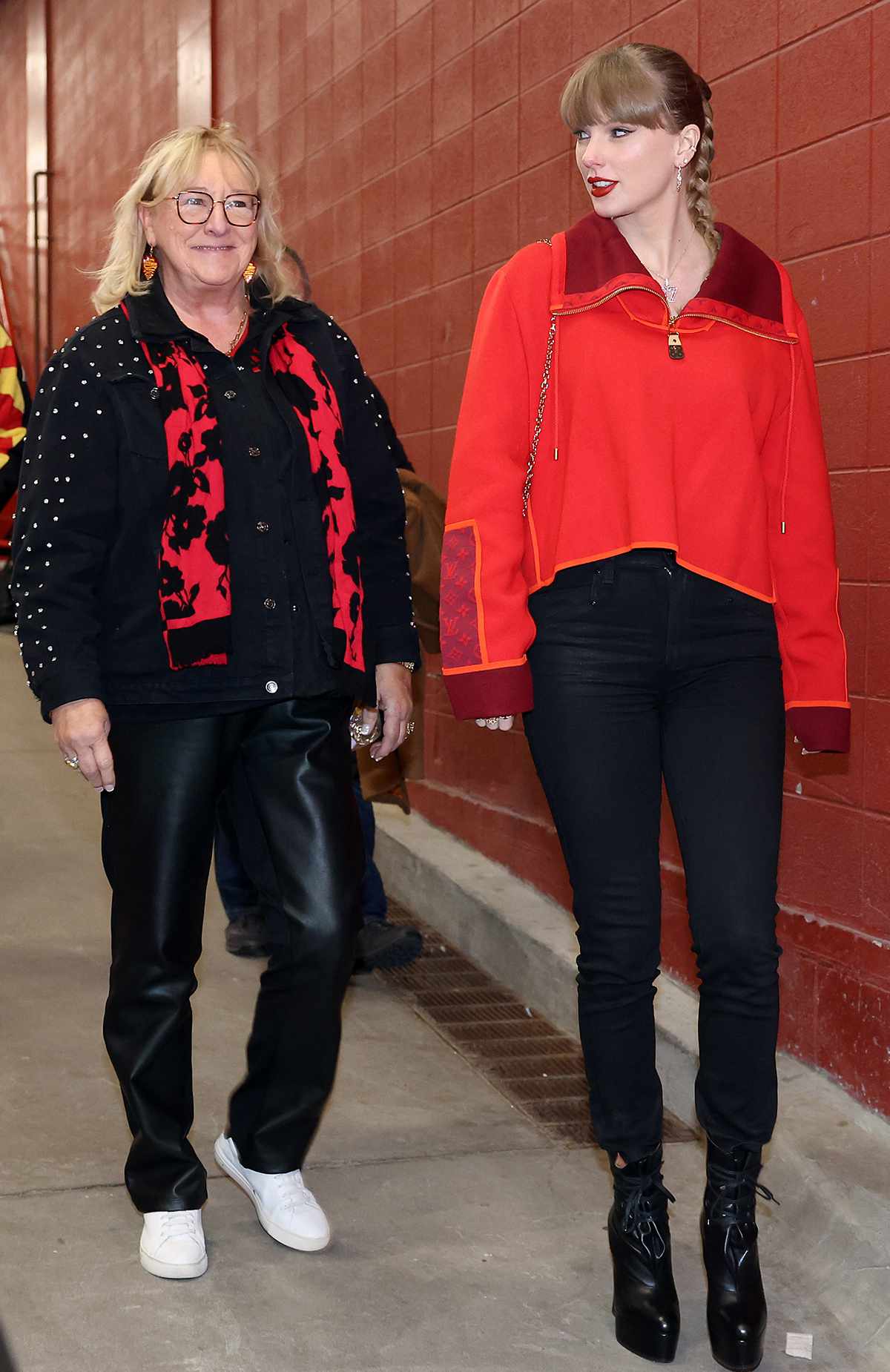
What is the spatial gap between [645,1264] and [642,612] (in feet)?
3.31

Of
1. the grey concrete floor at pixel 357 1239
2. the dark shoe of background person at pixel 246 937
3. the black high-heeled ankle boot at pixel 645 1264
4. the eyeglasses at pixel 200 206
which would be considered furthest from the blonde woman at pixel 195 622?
the dark shoe of background person at pixel 246 937

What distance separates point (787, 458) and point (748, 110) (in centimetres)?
141

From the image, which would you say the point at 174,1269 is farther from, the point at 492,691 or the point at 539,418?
the point at 539,418

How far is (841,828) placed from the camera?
348cm

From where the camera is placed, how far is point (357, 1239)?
9.89 ft

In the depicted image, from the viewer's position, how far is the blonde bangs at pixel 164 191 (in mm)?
2828

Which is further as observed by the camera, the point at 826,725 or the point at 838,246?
the point at 838,246

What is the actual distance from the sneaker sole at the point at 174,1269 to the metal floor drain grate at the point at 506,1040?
954 mm

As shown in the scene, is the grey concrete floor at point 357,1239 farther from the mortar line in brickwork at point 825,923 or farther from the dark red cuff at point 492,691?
the dark red cuff at point 492,691

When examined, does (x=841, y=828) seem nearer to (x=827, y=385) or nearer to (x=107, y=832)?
(x=827, y=385)

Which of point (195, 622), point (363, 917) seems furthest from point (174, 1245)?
point (363, 917)

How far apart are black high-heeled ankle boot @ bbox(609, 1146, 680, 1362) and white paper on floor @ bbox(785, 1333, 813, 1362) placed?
185 millimetres

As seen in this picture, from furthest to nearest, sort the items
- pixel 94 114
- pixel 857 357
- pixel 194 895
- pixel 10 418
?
pixel 94 114 → pixel 10 418 → pixel 857 357 → pixel 194 895

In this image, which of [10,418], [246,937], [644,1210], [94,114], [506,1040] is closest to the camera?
[644,1210]
